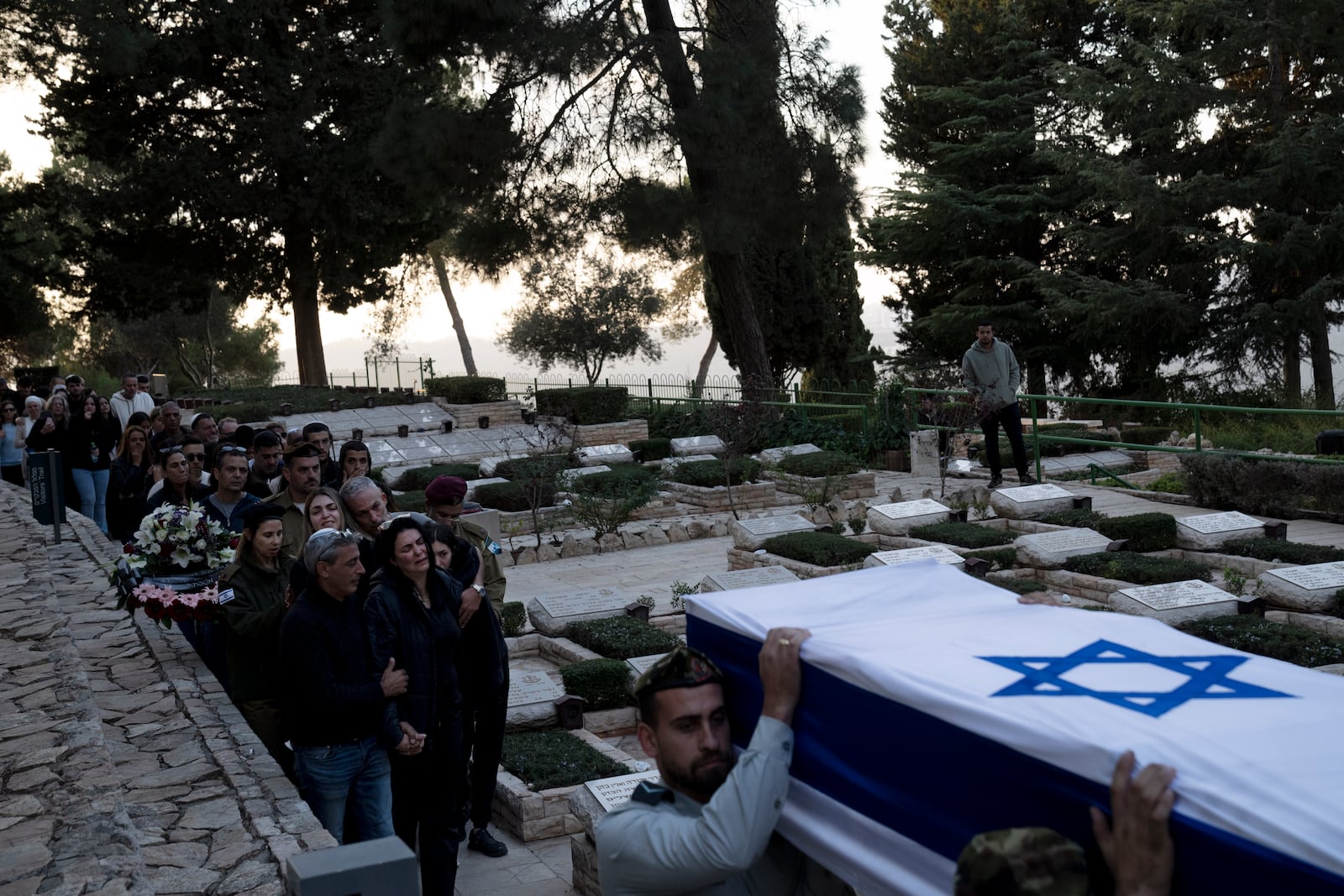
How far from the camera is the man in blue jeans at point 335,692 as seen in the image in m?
4.31

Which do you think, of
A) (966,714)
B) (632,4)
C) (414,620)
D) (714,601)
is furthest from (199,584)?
(632,4)

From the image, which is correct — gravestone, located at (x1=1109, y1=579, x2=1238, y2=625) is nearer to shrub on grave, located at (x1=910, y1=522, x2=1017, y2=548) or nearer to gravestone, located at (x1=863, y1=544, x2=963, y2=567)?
gravestone, located at (x1=863, y1=544, x2=963, y2=567)

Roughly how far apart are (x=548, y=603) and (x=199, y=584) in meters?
3.20

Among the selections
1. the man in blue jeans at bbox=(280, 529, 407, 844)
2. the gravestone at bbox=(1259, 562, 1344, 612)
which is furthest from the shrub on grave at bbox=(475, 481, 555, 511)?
the man in blue jeans at bbox=(280, 529, 407, 844)

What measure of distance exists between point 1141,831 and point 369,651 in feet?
10.8

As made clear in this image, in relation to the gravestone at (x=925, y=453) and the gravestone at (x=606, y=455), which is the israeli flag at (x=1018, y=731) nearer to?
the gravestone at (x=925, y=453)

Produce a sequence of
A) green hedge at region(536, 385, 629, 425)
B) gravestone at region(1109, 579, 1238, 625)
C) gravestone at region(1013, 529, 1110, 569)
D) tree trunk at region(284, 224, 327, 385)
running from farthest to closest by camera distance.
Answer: tree trunk at region(284, 224, 327, 385), green hedge at region(536, 385, 629, 425), gravestone at region(1013, 529, 1110, 569), gravestone at region(1109, 579, 1238, 625)

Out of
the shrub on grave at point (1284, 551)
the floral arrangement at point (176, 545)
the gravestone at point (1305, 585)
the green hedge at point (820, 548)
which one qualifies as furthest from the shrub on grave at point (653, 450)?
the floral arrangement at point (176, 545)

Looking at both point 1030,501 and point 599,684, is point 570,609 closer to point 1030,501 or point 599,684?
point 599,684

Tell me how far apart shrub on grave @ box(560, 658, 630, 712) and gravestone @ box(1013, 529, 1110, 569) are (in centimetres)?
416

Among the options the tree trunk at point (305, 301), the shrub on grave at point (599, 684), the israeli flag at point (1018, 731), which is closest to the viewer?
the israeli flag at point (1018, 731)

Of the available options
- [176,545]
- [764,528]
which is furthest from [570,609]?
[176,545]

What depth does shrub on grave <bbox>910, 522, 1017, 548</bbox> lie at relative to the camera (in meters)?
10.7

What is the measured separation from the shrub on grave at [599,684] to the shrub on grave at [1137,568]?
4053 mm
